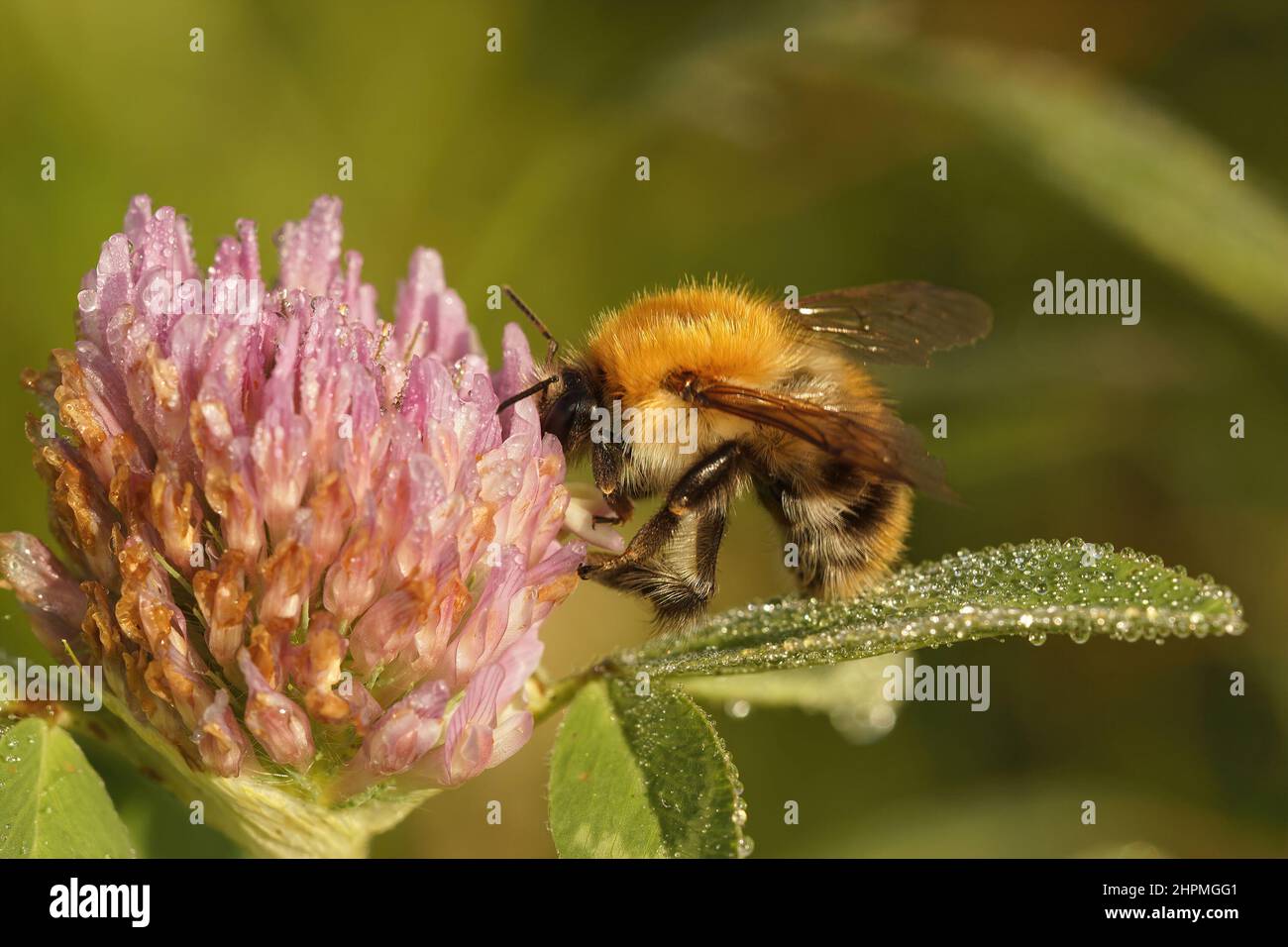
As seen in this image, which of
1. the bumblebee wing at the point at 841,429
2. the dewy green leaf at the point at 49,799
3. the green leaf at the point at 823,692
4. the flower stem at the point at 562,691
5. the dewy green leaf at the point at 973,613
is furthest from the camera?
the green leaf at the point at 823,692

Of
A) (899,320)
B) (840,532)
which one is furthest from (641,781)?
(899,320)

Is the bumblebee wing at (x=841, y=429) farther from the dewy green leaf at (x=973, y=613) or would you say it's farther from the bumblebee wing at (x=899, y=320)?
the bumblebee wing at (x=899, y=320)

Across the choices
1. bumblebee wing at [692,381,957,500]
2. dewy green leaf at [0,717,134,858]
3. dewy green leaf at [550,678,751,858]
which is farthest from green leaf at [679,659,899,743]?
dewy green leaf at [0,717,134,858]

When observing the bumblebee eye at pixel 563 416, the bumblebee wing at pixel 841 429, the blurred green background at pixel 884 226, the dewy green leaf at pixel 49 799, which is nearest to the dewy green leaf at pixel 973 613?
the bumblebee wing at pixel 841 429

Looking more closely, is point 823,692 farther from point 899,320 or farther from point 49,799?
point 49,799

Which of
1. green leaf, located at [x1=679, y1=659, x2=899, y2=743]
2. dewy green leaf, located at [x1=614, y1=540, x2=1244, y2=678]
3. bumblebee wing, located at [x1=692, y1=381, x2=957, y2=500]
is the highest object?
bumblebee wing, located at [x1=692, y1=381, x2=957, y2=500]

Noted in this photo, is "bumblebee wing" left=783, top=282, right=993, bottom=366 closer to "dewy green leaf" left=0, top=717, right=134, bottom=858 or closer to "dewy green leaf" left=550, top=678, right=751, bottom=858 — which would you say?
"dewy green leaf" left=550, top=678, right=751, bottom=858
